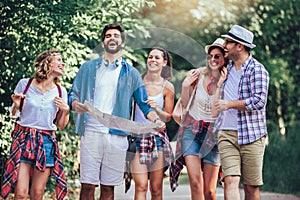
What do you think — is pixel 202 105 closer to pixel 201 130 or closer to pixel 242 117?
pixel 201 130

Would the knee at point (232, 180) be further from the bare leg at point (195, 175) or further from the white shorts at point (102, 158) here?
the white shorts at point (102, 158)

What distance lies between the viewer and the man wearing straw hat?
24.6ft

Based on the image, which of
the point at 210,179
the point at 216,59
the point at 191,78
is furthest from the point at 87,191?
the point at 216,59

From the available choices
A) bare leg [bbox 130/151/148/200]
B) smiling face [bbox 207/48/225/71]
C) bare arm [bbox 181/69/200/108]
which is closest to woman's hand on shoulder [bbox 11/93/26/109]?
bare leg [bbox 130/151/148/200]

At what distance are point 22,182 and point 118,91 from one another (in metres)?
1.28

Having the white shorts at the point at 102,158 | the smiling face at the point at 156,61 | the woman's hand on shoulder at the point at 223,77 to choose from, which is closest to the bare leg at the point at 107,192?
the white shorts at the point at 102,158

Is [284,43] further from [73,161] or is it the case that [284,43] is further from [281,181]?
[73,161]

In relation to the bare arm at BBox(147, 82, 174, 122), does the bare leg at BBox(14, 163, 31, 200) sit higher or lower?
lower

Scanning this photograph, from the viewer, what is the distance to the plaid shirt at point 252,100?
A: 7.49m

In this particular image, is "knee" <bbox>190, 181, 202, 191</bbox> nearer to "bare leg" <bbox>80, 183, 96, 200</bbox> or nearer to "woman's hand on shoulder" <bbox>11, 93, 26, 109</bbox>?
"bare leg" <bbox>80, 183, 96, 200</bbox>

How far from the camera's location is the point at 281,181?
44.2ft

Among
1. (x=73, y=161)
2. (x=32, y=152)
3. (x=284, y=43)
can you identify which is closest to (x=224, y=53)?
(x=32, y=152)

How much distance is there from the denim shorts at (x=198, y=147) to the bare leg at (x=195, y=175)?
0.06 meters

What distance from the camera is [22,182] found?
7402mm
